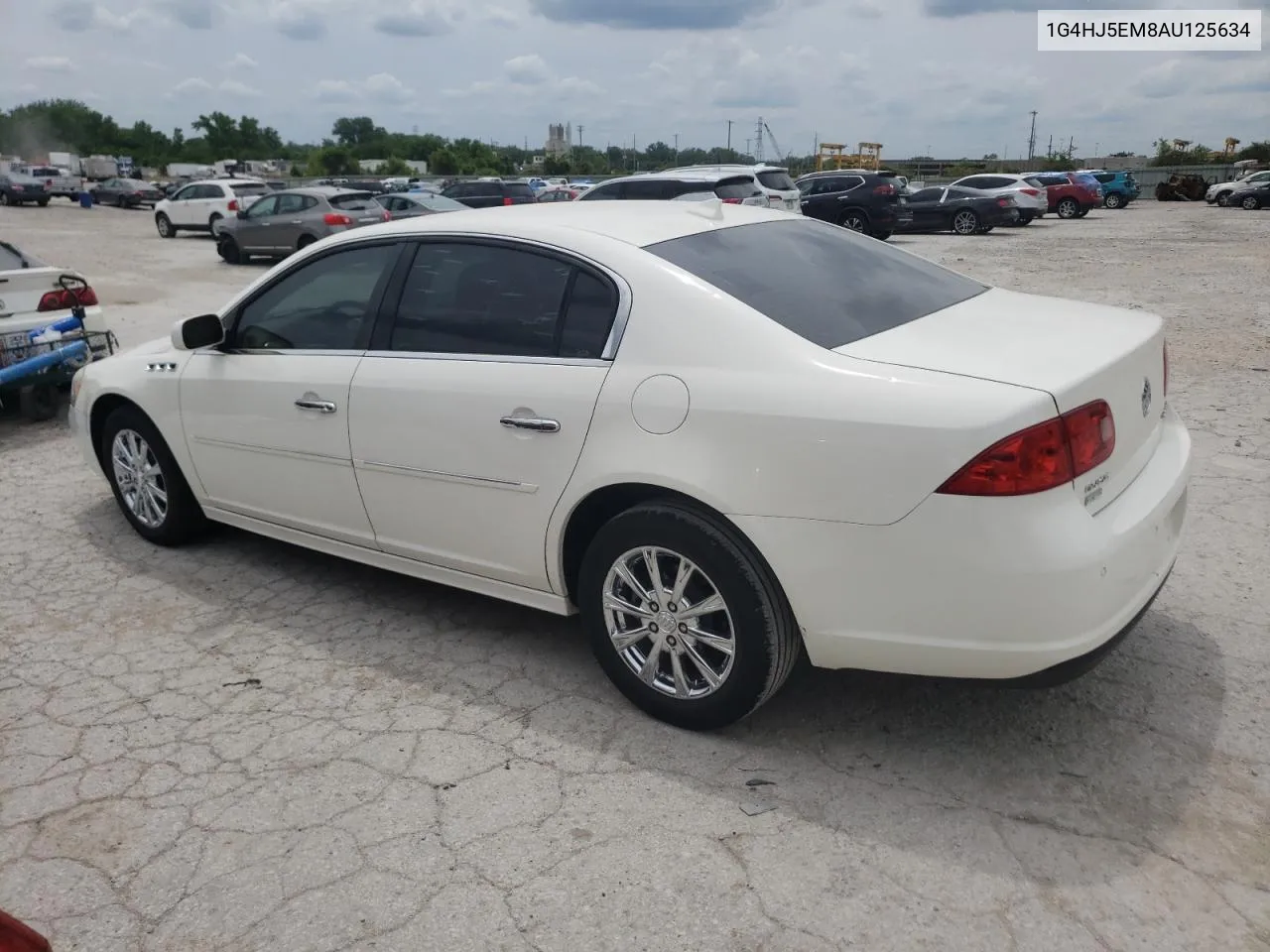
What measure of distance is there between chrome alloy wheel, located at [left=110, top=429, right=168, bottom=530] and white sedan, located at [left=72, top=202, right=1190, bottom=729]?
729mm

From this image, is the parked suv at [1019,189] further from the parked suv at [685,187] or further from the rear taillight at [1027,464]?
the rear taillight at [1027,464]

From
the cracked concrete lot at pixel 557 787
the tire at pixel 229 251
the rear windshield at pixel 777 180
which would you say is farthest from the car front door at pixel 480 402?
the tire at pixel 229 251

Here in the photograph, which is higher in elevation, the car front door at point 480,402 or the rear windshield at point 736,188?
the rear windshield at point 736,188

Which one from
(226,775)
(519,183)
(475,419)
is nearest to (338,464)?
(475,419)

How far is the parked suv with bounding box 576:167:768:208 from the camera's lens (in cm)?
1681

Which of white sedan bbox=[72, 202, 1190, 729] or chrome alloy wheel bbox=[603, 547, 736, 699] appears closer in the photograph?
white sedan bbox=[72, 202, 1190, 729]

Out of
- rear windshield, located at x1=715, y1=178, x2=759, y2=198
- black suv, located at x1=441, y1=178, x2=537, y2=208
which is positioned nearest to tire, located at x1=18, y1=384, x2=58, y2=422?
rear windshield, located at x1=715, y1=178, x2=759, y2=198

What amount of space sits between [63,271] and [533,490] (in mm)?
6419

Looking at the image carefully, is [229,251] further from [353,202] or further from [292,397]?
[292,397]

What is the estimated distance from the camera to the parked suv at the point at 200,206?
27.2 meters

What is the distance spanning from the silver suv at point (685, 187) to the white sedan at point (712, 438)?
12375 mm

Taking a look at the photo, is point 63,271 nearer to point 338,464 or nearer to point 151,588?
point 151,588

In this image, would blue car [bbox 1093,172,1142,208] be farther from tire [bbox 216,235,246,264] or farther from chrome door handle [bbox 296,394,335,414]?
chrome door handle [bbox 296,394,335,414]

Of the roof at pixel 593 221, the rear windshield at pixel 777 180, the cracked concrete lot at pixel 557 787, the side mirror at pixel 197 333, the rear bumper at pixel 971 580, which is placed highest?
the rear windshield at pixel 777 180
